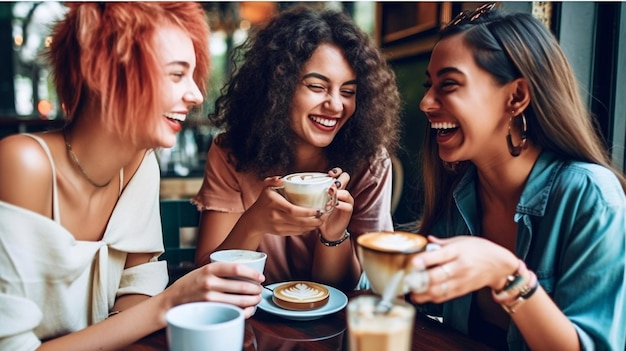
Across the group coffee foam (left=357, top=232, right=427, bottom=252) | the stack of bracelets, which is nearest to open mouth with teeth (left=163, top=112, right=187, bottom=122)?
coffee foam (left=357, top=232, right=427, bottom=252)

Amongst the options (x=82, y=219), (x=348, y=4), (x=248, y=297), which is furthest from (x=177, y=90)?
(x=348, y=4)

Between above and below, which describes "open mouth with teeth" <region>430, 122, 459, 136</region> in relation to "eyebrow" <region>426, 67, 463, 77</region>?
below

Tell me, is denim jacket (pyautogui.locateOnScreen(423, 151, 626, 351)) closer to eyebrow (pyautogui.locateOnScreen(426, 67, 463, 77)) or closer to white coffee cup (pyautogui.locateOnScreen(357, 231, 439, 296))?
eyebrow (pyautogui.locateOnScreen(426, 67, 463, 77))

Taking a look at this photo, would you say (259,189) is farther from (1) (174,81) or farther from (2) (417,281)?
(2) (417,281)

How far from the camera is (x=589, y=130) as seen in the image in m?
1.53

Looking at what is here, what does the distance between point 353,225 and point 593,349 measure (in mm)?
985

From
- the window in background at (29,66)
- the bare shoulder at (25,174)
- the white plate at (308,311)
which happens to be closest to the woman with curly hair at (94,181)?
the bare shoulder at (25,174)

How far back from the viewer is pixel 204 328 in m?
0.93

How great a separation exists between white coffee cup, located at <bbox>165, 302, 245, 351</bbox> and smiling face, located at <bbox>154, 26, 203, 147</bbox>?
18.0 inches

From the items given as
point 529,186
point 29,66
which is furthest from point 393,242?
point 29,66

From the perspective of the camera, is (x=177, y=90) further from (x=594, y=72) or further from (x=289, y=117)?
(x=594, y=72)

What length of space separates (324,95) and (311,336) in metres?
0.92

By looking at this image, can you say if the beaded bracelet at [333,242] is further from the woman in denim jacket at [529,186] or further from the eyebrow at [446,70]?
the eyebrow at [446,70]

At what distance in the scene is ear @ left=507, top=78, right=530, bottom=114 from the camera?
144 cm
